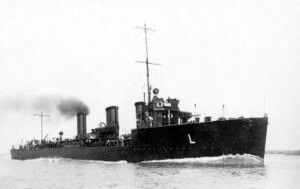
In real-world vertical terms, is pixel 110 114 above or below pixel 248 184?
above

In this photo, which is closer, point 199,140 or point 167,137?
point 199,140

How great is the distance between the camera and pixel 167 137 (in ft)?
92.4

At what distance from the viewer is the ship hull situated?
26.2 metres

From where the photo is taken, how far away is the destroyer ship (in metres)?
26.2

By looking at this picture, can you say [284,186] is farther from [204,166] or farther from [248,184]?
[204,166]

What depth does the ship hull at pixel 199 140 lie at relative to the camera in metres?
26.2

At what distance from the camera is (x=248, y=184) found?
57.8ft

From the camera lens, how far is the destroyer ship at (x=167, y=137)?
2622cm

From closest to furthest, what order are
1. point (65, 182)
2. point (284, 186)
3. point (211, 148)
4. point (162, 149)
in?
point (284, 186) < point (65, 182) < point (211, 148) < point (162, 149)

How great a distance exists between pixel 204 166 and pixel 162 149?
4.36 m

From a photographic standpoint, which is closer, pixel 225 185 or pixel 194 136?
pixel 225 185

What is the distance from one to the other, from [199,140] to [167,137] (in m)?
2.26

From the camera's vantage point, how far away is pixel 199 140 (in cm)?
2705

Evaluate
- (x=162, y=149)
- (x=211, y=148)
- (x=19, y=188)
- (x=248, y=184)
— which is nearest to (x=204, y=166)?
(x=211, y=148)
